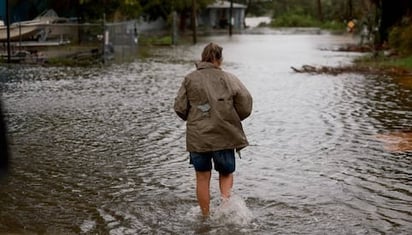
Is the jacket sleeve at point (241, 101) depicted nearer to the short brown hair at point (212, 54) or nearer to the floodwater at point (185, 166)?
the short brown hair at point (212, 54)

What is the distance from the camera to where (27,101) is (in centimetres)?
1595

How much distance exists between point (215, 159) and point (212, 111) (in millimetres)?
443

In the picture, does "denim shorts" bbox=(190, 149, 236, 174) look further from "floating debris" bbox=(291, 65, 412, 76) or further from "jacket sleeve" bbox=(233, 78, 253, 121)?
"floating debris" bbox=(291, 65, 412, 76)

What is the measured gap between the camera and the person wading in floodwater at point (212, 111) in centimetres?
664

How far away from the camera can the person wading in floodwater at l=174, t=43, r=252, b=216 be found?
6.64 metres

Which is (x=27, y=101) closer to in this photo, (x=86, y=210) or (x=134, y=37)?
(x=86, y=210)

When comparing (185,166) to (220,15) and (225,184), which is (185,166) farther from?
(220,15)

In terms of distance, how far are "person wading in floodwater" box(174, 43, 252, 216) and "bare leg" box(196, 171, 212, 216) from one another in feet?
0.26

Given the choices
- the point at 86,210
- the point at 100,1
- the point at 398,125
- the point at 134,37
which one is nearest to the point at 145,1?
the point at 100,1

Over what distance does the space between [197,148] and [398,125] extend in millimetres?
6890

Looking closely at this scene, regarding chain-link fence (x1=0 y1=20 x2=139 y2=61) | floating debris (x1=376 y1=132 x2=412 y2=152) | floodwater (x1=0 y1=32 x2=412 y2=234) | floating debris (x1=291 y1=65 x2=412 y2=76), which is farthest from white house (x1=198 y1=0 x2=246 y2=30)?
floating debris (x1=376 y1=132 x2=412 y2=152)

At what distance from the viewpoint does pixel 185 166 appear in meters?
9.46

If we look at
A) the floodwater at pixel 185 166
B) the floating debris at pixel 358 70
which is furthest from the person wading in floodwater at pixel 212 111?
the floating debris at pixel 358 70

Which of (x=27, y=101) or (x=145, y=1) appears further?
(x=145, y=1)
